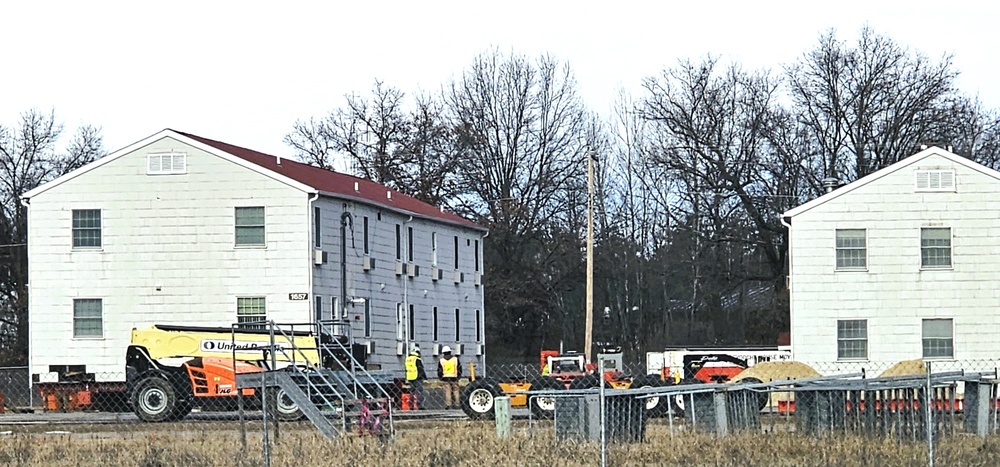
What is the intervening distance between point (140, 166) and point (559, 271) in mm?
29018

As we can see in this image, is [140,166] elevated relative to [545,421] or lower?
elevated

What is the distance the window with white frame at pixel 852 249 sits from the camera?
43.7 m

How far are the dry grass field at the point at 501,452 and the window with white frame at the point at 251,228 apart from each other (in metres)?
22.0

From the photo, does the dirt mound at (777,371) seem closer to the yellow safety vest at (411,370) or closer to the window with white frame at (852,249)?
the yellow safety vest at (411,370)

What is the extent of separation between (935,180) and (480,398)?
59.3 feet

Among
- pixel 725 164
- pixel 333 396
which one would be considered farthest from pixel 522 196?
pixel 333 396

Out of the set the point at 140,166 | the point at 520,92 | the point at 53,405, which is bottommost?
the point at 53,405

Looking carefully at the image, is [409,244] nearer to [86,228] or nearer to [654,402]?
[86,228]

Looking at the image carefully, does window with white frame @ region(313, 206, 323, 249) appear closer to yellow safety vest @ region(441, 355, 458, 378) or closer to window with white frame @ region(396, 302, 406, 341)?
window with white frame @ region(396, 302, 406, 341)

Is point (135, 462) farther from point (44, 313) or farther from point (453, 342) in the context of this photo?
point (453, 342)

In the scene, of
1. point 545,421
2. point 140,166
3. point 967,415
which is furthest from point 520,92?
point 967,415

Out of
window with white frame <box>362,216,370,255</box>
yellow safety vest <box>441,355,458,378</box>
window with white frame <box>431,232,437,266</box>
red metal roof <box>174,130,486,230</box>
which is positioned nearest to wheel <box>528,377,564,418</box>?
yellow safety vest <box>441,355,458,378</box>

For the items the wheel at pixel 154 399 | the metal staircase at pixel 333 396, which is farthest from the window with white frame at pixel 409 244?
the metal staircase at pixel 333 396

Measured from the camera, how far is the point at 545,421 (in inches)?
1127
